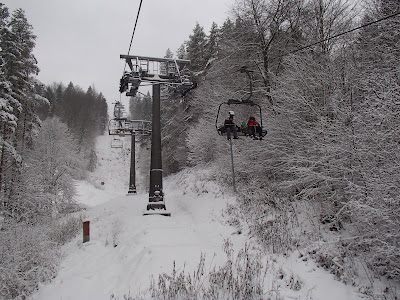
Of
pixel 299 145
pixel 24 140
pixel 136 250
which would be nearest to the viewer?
pixel 136 250

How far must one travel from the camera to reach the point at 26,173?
19656mm

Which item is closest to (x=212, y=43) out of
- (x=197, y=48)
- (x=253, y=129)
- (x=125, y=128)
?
(x=197, y=48)

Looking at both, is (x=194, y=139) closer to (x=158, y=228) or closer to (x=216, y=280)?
(x=158, y=228)

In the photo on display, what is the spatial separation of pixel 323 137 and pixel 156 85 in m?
8.32

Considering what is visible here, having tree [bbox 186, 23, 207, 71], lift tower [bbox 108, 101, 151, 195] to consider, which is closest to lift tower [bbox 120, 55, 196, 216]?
lift tower [bbox 108, 101, 151, 195]

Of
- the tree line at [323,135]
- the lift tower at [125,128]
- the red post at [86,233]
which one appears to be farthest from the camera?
the lift tower at [125,128]

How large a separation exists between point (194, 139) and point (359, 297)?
1798cm

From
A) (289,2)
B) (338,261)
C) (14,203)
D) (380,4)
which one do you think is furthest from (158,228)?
(289,2)

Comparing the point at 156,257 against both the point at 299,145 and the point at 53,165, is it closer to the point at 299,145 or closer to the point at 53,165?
the point at 299,145

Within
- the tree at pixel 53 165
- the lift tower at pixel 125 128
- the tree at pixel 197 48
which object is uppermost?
the tree at pixel 197 48

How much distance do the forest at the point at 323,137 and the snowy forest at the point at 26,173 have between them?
695cm

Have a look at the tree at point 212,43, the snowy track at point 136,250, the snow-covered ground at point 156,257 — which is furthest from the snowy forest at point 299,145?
the tree at point 212,43

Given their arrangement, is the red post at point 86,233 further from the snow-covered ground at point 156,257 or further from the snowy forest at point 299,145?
the snowy forest at point 299,145

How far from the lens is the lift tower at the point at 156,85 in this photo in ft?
41.0
